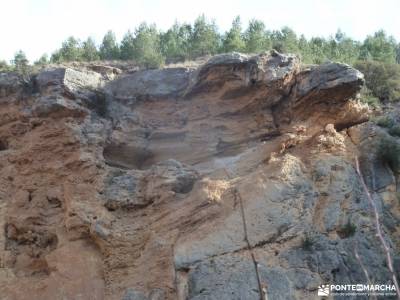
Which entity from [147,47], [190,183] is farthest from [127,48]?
[190,183]

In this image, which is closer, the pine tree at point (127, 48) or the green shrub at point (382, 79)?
the green shrub at point (382, 79)

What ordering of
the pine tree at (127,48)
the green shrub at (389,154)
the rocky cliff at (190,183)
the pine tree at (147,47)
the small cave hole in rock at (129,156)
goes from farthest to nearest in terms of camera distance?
the pine tree at (127,48) → the pine tree at (147,47) → the small cave hole in rock at (129,156) → the green shrub at (389,154) → the rocky cliff at (190,183)

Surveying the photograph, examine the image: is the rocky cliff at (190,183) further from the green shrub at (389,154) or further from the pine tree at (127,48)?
the pine tree at (127,48)

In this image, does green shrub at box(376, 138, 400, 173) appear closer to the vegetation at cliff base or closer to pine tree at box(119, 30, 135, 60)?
the vegetation at cliff base

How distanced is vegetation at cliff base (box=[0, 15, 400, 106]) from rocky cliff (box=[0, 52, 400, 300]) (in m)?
2.95

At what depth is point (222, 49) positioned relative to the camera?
82.2ft

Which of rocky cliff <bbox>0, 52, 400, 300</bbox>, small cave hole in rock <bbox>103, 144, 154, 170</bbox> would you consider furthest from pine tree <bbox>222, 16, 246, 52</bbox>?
small cave hole in rock <bbox>103, 144, 154, 170</bbox>

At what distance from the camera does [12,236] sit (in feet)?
47.4

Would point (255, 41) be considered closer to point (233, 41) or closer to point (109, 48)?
point (233, 41)

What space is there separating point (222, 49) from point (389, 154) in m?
12.5

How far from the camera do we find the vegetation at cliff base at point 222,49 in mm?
20781

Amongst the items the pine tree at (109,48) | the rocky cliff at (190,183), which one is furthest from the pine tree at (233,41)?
the rocky cliff at (190,183)

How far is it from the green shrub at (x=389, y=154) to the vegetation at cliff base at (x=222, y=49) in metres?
4.64

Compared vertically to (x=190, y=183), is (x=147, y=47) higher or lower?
higher
